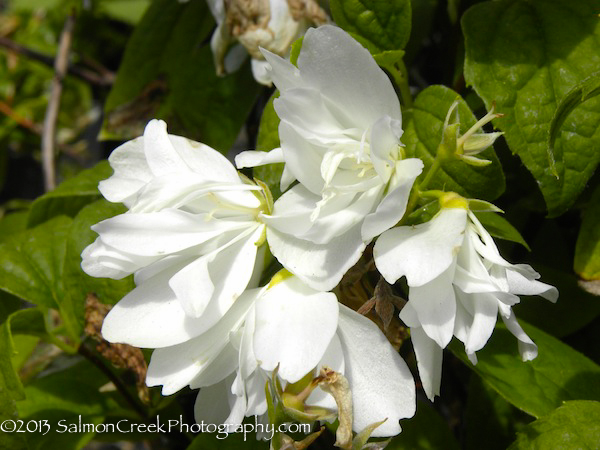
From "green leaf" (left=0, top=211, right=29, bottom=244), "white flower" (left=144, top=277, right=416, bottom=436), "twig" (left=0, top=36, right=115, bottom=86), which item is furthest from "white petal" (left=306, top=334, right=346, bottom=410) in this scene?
"twig" (left=0, top=36, right=115, bottom=86)

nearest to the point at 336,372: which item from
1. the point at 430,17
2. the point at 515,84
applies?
the point at 515,84

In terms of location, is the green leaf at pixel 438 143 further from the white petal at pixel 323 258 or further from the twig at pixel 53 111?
the twig at pixel 53 111

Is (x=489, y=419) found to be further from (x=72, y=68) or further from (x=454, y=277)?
(x=72, y=68)

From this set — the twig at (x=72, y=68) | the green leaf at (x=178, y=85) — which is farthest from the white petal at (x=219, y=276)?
the twig at (x=72, y=68)

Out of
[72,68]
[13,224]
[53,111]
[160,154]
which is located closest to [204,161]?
[160,154]

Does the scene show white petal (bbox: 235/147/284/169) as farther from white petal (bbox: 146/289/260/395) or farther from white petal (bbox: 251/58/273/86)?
white petal (bbox: 251/58/273/86)

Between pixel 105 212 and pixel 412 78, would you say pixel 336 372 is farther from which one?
pixel 412 78

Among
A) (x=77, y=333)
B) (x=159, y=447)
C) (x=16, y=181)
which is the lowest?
(x=16, y=181)
